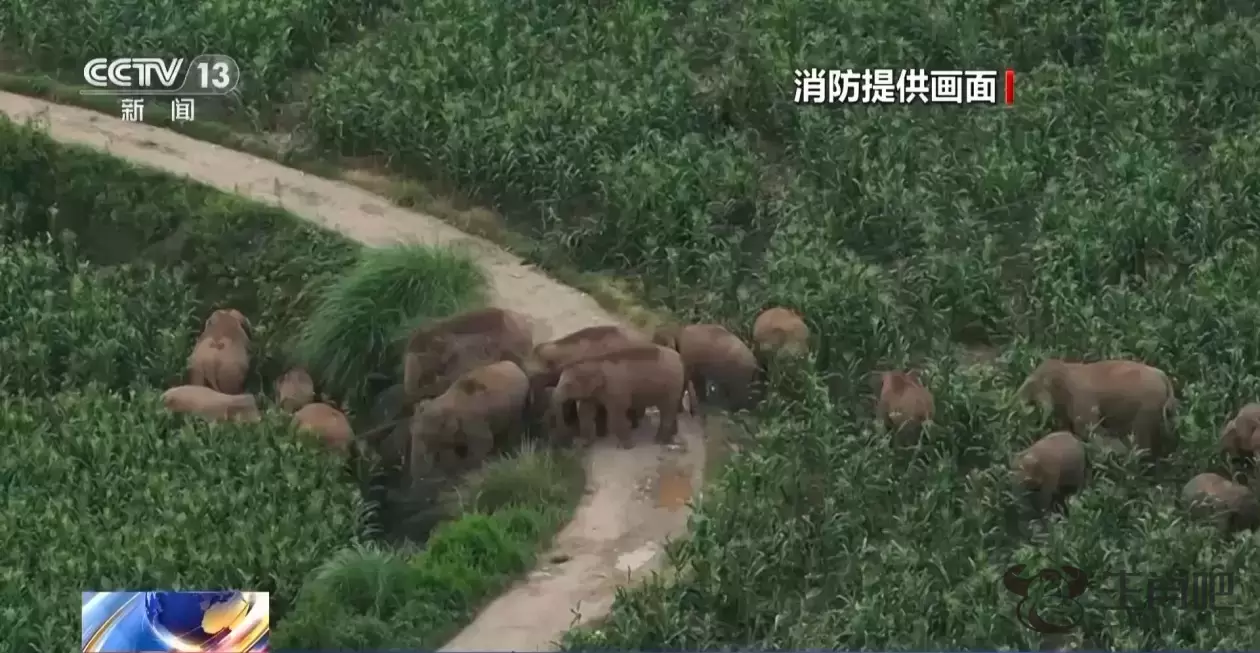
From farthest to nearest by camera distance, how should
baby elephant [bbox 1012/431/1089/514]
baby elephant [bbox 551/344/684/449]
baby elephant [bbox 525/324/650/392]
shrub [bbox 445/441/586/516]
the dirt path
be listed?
baby elephant [bbox 525/324/650/392], baby elephant [bbox 551/344/684/449], shrub [bbox 445/441/586/516], baby elephant [bbox 1012/431/1089/514], the dirt path

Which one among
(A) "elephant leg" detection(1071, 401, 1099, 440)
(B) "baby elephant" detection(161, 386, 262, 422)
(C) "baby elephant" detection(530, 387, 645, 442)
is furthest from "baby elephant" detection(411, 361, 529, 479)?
(A) "elephant leg" detection(1071, 401, 1099, 440)

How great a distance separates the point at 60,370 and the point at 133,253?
1.88 feet

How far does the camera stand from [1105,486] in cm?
532

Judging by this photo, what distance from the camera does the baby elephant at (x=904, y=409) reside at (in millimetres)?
5543

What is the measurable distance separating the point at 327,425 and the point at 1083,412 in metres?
2.31

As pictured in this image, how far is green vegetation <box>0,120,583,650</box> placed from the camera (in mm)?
5176

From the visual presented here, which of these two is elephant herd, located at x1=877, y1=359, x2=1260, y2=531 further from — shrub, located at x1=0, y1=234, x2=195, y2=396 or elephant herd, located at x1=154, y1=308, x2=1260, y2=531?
shrub, located at x1=0, y1=234, x2=195, y2=396

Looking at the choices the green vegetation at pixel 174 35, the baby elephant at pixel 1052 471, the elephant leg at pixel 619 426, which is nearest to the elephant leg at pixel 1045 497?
the baby elephant at pixel 1052 471

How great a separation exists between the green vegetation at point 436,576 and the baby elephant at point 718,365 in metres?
0.55

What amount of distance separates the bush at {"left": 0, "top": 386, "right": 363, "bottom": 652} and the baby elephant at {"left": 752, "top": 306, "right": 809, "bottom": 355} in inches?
53.2

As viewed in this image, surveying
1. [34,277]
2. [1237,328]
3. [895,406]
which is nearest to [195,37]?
[34,277]

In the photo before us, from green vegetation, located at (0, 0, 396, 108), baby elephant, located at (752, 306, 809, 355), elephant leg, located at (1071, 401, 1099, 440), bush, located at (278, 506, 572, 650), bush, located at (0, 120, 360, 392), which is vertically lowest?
bush, located at (278, 506, 572, 650)

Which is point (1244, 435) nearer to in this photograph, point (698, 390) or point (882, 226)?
point (882, 226)

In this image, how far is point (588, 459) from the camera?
5.68m
